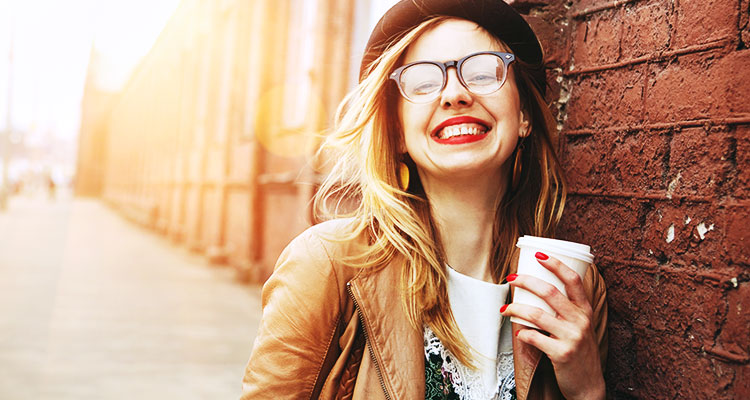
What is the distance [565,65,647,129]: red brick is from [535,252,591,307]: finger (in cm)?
65

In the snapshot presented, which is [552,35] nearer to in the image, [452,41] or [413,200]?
[452,41]

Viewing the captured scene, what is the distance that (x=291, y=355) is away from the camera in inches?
67.4

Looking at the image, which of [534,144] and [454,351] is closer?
[454,351]

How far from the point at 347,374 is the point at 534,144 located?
3.54 ft

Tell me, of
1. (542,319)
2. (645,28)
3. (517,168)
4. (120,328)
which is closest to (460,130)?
(517,168)

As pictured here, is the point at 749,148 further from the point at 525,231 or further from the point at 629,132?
the point at 525,231

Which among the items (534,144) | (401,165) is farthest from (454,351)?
(534,144)

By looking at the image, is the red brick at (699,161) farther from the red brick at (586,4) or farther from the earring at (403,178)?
the earring at (403,178)

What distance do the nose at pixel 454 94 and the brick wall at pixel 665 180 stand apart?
59 centimetres

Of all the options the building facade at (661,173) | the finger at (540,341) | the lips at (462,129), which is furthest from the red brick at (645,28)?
the finger at (540,341)

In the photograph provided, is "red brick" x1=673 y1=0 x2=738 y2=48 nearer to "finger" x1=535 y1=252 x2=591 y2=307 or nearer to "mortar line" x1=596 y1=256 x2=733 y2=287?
"mortar line" x1=596 y1=256 x2=733 y2=287

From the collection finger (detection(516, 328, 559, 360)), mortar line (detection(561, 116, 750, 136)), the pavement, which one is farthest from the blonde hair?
the pavement

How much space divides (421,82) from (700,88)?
802 mm

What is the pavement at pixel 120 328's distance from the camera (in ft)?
15.5
